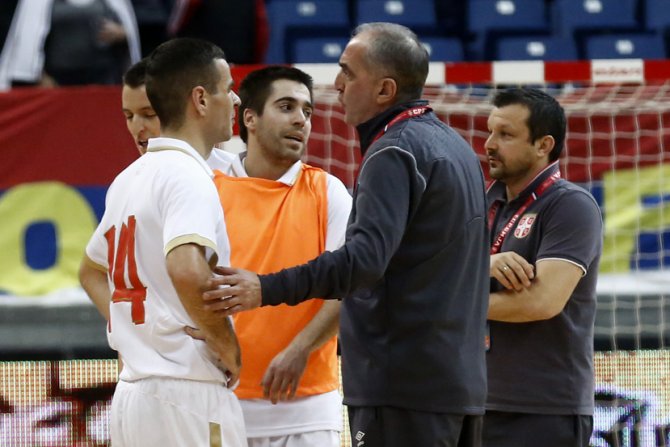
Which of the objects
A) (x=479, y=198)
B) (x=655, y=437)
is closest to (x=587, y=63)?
(x=655, y=437)

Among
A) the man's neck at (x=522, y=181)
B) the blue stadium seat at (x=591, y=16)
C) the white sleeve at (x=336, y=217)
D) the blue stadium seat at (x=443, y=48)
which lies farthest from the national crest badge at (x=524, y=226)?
the blue stadium seat at (x=591, y=16)

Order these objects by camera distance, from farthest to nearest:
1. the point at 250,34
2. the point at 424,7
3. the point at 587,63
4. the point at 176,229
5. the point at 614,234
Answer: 1. the point at 424,7
2. the point at 250,34
3. the point at 614,234
4. the point at 587,63
5. the point at 176,229

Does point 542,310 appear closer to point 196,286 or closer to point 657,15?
point 196,286

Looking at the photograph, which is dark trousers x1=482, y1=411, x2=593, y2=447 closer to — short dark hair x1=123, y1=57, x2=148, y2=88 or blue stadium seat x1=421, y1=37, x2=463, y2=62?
short dark hair x1=123, y1=57, x2=148, y2=88

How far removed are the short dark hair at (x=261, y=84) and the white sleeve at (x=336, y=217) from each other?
49 centimetres

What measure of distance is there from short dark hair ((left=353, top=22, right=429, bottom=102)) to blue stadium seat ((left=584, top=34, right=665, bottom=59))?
702cm

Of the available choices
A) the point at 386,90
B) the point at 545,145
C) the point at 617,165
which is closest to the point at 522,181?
the point at 545,145

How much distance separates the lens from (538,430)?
4531 mm

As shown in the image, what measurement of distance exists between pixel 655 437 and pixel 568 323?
249 centimetres

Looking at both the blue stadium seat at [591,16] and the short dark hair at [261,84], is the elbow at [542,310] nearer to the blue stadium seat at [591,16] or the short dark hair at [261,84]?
the short dark hair at [261,84]

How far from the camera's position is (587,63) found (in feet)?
23.6

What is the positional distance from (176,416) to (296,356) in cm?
80

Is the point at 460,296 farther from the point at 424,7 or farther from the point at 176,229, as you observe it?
the point at 424,7

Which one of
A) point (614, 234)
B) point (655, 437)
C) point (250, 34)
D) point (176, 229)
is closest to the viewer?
point (176, 229)
